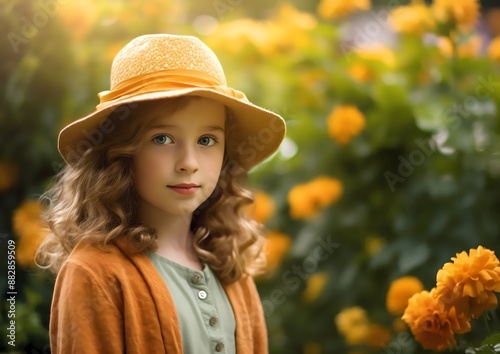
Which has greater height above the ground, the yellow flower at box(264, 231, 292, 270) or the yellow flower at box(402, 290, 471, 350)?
the yellow flower at box(264, 231, 292, 270)

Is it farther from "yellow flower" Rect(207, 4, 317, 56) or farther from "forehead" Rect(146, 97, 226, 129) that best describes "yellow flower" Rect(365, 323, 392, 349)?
"forehead" Rect(146, 97, 226, 129)

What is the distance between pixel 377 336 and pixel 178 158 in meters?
1.38

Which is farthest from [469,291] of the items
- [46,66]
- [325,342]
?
[46,66]

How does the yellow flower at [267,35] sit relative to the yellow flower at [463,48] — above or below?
above

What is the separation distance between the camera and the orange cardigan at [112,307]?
5.06 ft

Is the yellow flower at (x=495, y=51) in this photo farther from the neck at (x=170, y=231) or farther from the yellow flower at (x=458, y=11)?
the neck at (x=170, y=231)

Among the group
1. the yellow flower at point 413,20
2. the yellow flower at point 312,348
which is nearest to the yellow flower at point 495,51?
the yellow flower at point 413,20

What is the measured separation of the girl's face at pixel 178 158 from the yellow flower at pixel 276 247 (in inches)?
50.2

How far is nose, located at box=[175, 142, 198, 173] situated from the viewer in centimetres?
162

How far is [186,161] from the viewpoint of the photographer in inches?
63.7
